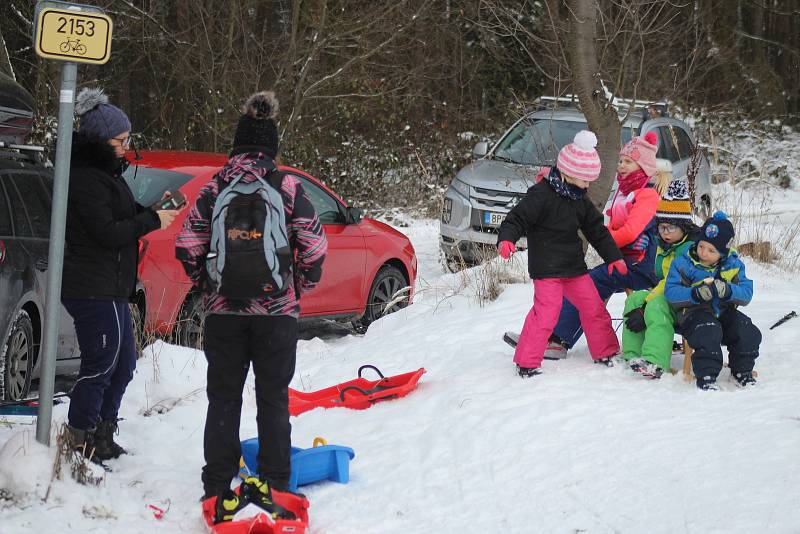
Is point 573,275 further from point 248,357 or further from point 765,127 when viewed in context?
point 765,127

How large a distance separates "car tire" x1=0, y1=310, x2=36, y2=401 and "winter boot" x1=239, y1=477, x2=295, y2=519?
7.01ft

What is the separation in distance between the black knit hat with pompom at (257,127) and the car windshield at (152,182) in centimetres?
321

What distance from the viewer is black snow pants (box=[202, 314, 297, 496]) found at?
398cm

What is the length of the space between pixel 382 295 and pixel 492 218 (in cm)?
223

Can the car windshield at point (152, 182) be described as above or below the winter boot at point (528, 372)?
above

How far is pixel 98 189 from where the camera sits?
175 inches

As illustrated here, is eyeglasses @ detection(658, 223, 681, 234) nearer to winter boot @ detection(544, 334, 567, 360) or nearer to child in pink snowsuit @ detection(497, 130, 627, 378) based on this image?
child in pink snowsuit @ detection(497, 130, 627, 378)

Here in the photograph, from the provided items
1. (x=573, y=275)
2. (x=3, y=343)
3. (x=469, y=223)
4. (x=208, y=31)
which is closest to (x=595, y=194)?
(x=469, y=223)

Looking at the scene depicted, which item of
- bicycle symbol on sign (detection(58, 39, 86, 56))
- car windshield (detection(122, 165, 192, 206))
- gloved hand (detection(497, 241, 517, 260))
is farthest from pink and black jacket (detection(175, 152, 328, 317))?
car windshield (detection(122, 165, 192, 206))

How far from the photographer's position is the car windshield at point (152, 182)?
23.3 ft

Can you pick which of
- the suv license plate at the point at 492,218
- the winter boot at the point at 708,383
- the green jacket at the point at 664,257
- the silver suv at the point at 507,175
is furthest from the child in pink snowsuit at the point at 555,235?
the suv license plate at the point at 492,218

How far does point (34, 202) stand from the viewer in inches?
242

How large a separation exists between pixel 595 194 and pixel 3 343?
589 cm

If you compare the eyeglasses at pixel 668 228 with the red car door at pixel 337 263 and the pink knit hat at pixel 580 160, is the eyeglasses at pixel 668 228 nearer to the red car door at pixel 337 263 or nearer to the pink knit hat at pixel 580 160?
the pink knit hat at pixel 580 160
